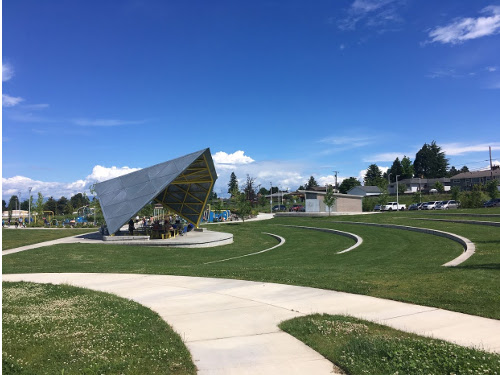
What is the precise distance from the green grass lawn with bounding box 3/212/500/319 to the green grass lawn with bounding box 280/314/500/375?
6.99ft

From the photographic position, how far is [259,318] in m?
6.80

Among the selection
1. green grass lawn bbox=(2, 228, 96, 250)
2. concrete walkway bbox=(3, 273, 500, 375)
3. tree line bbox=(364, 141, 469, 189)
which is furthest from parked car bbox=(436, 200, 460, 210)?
tree line bbox=(364, 141, 469, 189)

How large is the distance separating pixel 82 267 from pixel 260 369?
39.5 feet

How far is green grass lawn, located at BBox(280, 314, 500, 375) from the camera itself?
4367mm

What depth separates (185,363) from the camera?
15.7ft

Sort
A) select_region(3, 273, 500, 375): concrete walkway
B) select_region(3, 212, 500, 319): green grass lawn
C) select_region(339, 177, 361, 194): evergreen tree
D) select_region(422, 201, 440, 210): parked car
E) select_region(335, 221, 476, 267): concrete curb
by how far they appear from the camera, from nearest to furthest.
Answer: select_region(3, 273, 500, 375): concrete walkway, select_region(3, 212, 500, 319): green grass lawn, select_region(335, 221, 476, 267): concrete curb, select_region(422, 201, 440, 210): parked car, select_region(339, 177, 361, 194): evergreen tree

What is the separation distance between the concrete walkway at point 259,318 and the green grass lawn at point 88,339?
392 millimetres

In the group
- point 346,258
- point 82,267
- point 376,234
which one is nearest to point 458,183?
point 376,234

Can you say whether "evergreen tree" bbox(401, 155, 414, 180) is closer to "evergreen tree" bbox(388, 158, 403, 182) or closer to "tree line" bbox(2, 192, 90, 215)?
"evergreen tree" bbox(388, 158, 403, 182)

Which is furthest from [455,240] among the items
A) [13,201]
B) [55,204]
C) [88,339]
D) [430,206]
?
[13,201]

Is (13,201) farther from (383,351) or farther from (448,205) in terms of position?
(383,351)

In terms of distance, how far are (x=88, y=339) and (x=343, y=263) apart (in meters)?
11.7

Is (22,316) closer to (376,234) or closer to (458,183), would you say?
(376,234)

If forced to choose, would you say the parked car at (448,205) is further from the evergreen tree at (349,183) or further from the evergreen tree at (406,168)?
the evergreen tree at (406,168)
